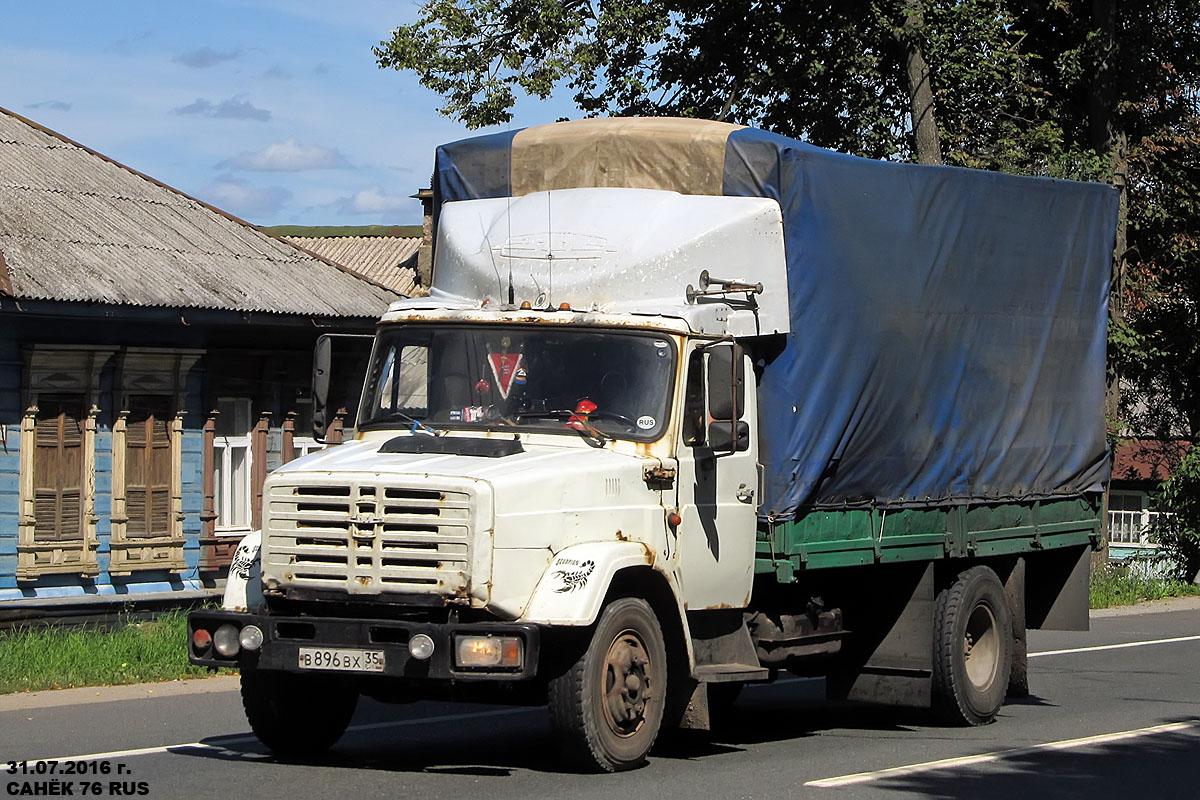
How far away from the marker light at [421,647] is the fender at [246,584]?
104cm

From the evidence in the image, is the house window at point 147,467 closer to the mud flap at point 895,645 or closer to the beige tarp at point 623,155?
the beige tarp at point 623,155

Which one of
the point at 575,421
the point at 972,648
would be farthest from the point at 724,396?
the point at 972,648

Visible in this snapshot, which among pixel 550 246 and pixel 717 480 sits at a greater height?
pixel 550 246

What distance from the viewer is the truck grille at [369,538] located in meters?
8.70

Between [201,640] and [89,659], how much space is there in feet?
19.6

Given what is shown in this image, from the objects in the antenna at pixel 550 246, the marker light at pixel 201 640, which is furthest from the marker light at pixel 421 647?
the antenna at pixel 550 246

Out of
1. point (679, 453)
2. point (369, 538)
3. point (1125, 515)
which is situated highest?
point (679, 453)

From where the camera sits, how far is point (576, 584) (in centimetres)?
884

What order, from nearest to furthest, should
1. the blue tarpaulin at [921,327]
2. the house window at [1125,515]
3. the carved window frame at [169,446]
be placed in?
the blue tarpaulin at [921,327], the carved window frame at [169,446], the house window at [1125,515]

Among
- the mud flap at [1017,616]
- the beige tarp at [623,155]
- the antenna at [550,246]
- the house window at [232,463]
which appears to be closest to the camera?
the antenna at [550,246]

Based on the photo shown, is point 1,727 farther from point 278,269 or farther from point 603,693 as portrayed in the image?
point 278,269

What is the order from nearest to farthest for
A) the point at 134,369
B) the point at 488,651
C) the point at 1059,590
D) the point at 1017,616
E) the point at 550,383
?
the point at 488,651, the point at 550,383, the point at 1017,616, the point at 1059,590, the point at 134,369

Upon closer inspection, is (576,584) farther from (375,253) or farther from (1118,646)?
(375,253)

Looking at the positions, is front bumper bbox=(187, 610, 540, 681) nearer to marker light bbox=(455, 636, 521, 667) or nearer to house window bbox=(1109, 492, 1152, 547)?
marker light bbox=(455, 636, 521, 667)
